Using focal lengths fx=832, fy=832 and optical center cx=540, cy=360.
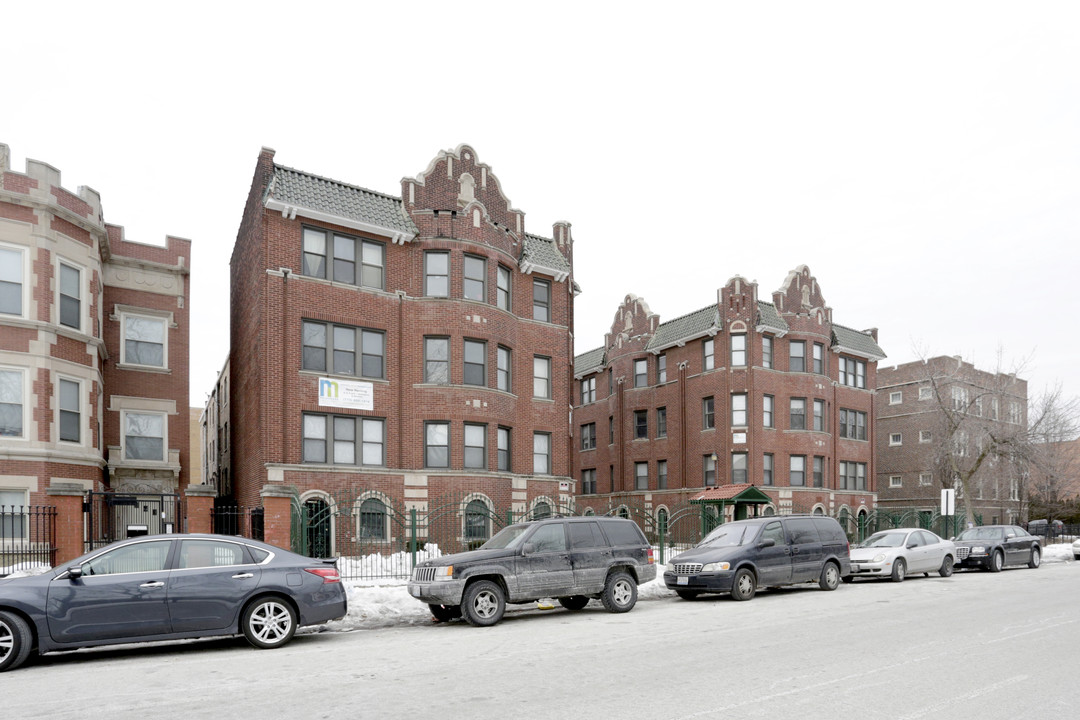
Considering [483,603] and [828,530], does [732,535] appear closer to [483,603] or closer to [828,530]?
[828,530]

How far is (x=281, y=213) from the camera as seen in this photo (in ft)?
82.1

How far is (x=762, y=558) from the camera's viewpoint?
17.4 meters

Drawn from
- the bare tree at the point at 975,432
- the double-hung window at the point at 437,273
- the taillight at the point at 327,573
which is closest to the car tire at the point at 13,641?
the taillight at the point at 327,573

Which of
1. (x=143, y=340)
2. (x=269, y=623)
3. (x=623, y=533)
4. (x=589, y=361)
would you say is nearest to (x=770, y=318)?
(x=589, y=361)

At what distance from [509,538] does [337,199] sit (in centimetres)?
1539

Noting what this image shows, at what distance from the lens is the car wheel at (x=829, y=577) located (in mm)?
18656

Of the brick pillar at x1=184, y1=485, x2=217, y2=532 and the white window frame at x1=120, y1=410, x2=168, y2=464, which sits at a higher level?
the white window frame at x1=120, y1=410, x2=168, y2=464

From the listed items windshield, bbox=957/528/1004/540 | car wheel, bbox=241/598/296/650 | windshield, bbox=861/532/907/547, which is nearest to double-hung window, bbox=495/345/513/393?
windshield, bbox=861/532/907/547

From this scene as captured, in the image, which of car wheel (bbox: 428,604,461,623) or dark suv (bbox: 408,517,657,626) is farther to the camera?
car wheel (bbox: 428,604,461,623)

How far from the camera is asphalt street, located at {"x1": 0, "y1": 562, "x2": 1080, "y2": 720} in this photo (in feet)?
23.8

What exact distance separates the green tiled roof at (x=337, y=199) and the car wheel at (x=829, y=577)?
52.2 feet

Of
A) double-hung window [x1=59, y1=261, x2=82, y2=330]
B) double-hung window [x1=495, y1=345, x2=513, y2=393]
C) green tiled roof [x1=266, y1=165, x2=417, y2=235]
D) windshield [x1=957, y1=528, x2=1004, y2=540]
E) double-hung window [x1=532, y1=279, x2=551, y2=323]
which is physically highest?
green tiled roof [x1=266, y1=165, x2=417, y2=235]

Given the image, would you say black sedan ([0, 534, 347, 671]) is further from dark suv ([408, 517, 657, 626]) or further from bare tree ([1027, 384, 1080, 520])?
bare tree ([1027, 384, 1080, 520])

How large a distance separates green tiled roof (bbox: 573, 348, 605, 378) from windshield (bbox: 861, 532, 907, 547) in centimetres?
2763
